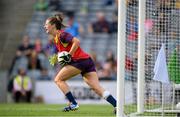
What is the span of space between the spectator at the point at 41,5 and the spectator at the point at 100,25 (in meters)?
2.16

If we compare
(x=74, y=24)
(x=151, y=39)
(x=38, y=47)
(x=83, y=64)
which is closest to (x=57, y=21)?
(x=83, y=64)

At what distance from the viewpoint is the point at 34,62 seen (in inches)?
1016

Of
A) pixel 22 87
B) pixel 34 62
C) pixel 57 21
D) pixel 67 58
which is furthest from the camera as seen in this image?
pixel 34 62

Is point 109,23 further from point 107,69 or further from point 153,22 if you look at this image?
point 153,22

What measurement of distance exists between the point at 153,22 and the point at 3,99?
1093 cm

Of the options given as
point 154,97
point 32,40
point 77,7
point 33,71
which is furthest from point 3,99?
point 154,97

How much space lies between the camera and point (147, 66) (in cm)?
1484

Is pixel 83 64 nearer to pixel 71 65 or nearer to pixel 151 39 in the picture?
pixel 71 65

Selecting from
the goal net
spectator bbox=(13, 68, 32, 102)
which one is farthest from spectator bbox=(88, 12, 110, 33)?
the goal net

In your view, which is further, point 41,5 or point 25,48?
point 41,5

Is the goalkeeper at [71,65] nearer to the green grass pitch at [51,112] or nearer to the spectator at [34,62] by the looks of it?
the green grass pitch at [51,112]

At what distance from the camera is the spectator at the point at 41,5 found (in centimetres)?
2861

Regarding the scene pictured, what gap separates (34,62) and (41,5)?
3502 mm

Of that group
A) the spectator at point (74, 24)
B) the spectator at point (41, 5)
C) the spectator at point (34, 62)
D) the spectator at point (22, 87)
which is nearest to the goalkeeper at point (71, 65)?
the spectator at point (74, 24)
